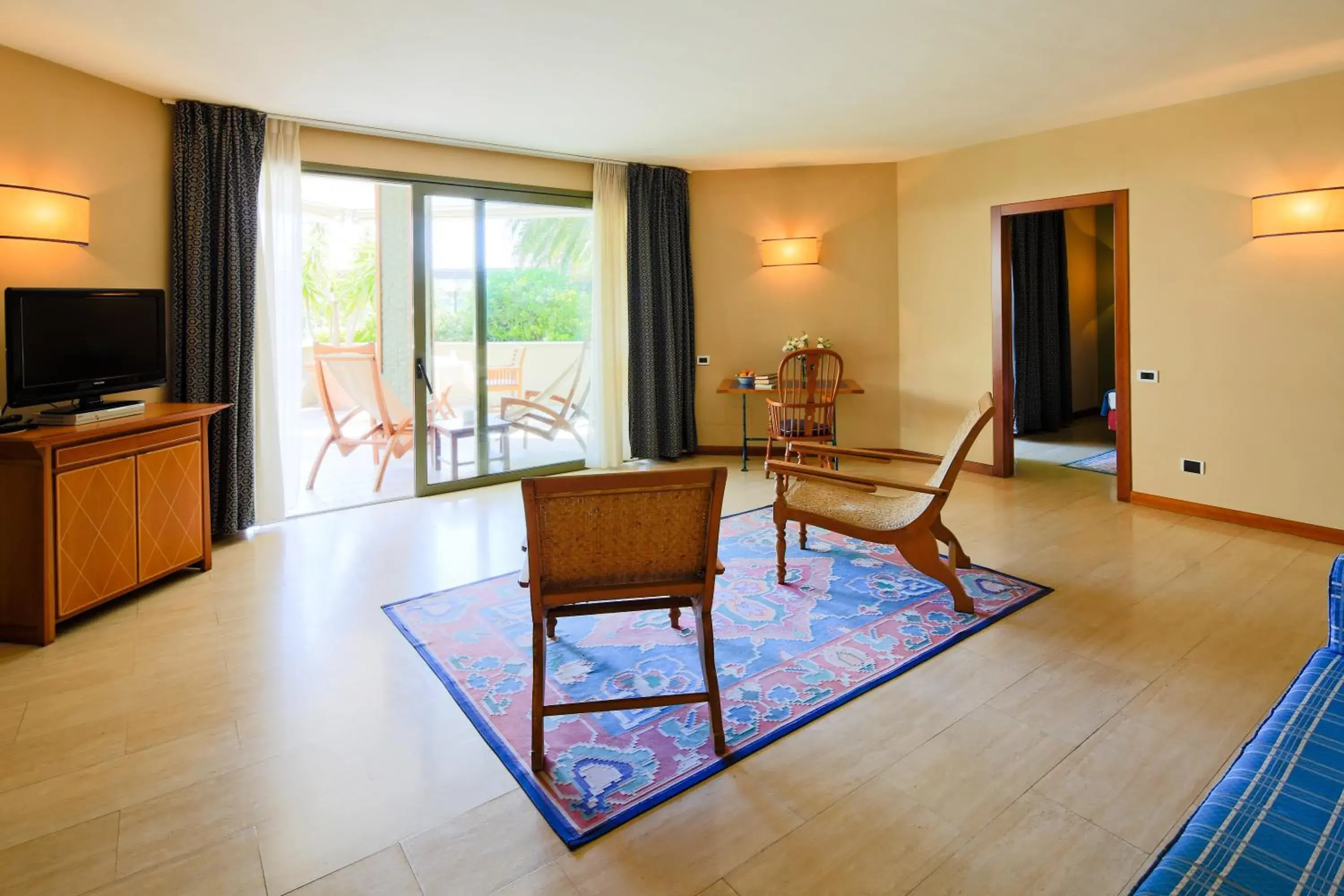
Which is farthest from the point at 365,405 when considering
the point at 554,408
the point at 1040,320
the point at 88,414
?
the point at 1040,320

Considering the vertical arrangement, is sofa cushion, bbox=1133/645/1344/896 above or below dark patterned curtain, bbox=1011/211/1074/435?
below

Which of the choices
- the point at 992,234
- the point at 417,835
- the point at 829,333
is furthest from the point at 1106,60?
the point at 417,835

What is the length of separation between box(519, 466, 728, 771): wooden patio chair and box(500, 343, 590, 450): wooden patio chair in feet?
12.5

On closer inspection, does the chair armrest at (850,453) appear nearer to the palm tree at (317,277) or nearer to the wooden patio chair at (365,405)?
the wooden patio chair at (365,405)

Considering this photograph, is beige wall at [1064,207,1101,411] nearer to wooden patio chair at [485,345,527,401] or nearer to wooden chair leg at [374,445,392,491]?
wooden patio chair at [485,345,527,401]

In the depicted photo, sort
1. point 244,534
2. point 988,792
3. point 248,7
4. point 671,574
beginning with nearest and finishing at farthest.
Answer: point 988,792 < point 671,574 < point 248,7 < point 244,534

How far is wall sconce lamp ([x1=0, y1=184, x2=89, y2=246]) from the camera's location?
320 centimetres

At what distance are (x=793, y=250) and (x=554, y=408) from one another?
2484 mm

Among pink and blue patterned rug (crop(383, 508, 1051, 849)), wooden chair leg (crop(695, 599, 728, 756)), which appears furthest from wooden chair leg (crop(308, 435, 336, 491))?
wooden chair leg (crop(695, 599, 728, 756))

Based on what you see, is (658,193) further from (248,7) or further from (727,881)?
(727,881)

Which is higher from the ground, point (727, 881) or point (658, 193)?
point (658, 193)

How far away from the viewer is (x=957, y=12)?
3.18 m

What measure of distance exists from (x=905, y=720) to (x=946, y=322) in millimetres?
4517

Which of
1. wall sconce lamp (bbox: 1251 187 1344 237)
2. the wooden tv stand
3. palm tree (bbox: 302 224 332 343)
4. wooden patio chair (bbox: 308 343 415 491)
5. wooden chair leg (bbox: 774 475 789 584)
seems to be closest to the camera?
the wooden tv stand
